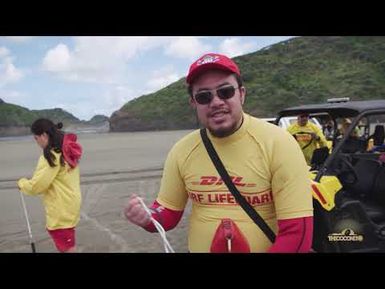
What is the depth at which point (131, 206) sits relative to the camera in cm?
194

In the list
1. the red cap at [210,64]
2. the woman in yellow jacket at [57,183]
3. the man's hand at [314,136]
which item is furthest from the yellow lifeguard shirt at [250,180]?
the man's hand at [314,136]

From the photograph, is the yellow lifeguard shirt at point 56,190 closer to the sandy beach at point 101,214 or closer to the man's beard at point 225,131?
the sandy beach at point 101,214

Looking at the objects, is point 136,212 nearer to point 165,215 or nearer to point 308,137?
point 165,215

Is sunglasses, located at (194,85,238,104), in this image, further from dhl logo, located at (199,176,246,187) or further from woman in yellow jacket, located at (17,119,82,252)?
woman in yellow jacket, located at (17,119,82,252)

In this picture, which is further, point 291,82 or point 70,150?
point 291,82

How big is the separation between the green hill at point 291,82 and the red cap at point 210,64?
153 feet

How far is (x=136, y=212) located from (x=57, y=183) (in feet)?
9.56

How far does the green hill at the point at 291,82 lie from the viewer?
52.0m

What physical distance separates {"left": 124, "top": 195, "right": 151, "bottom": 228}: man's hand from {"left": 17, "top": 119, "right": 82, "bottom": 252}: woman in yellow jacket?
9.25 ft

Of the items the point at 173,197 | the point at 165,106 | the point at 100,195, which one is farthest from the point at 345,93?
the point at 173,197

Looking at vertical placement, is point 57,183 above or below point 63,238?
above

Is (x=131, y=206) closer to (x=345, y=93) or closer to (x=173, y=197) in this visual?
(x=173, y=197)

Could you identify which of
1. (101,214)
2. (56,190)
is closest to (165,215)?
(56,190)

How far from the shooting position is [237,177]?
1902 mm
